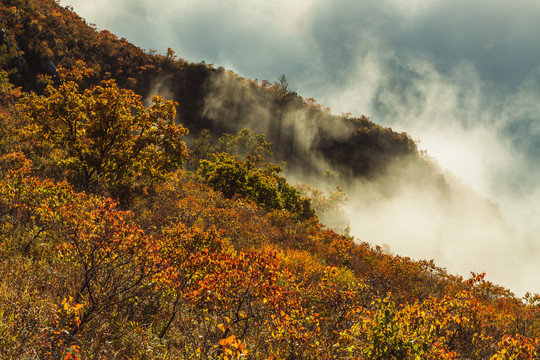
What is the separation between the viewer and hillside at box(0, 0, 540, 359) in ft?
10.6

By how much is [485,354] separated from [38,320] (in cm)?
825

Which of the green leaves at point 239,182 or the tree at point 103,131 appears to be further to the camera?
the green leaves at point 239,182

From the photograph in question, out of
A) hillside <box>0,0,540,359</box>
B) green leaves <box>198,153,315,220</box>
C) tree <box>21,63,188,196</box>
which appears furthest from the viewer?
green leaves <box>198,153,315,220</box>

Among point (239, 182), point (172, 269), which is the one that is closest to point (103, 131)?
point (172, 269)

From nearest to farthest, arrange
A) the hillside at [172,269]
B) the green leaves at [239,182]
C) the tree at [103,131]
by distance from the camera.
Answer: the hillside at [172,269] → the tree at [103,131] → the green leaves at [239,182]

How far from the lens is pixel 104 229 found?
12.4ft

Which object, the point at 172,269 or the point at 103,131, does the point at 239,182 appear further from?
the point at 172,269

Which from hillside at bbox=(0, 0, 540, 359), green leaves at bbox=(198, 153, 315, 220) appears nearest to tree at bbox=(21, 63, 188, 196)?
hillside at bbox=(0, 0, 540, 359)

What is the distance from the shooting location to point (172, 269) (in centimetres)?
452

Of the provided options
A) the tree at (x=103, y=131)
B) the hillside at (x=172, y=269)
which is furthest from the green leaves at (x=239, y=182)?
the tree at (x=103, y=131)

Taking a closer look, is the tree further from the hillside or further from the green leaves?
the green leaves

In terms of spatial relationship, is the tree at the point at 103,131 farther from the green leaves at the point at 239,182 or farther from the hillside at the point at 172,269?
the green leaves at the point at 239,182

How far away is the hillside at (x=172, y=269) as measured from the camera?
3.24 m

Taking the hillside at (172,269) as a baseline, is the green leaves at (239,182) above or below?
above
